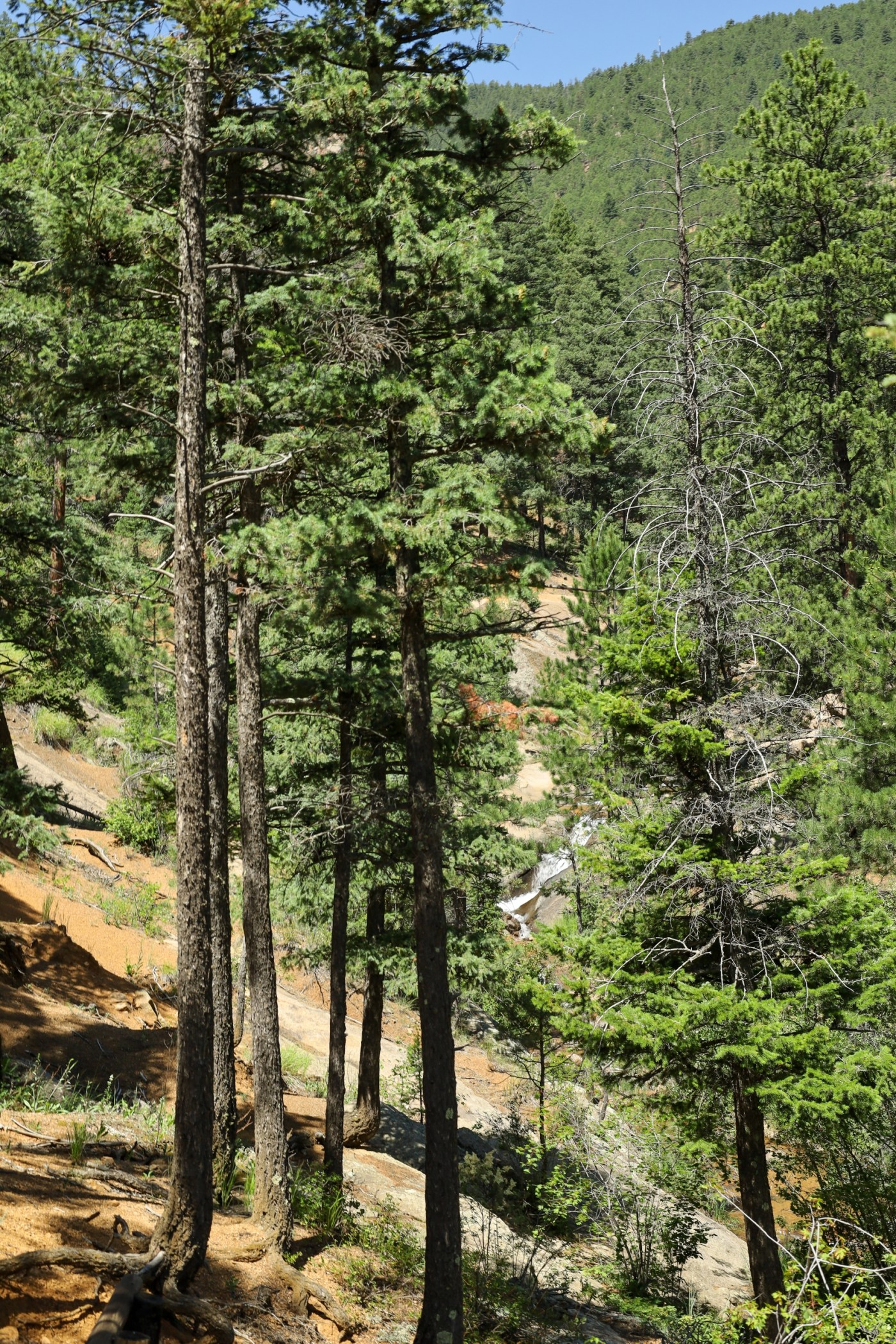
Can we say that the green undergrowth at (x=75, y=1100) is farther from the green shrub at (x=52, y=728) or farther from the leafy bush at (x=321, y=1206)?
the green shrub at (x=52, y=728)

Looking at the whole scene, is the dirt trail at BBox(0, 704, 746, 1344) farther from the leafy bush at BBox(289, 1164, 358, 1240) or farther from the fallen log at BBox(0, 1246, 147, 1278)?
the leafy bush at BBox(289, 1164, 358, 1240)

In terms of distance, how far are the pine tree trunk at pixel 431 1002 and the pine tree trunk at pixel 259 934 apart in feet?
5.10

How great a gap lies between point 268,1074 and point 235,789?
29.4 ft

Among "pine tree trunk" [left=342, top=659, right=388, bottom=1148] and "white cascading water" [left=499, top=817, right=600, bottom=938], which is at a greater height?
"pine tree trunk" [left=342, top=659, right=388, bottom=1148]

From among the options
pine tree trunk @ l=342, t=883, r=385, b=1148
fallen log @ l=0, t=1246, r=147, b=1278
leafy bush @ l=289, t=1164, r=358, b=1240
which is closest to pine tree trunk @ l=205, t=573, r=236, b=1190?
leafy bush @ l=289, t=1164, r=358, b=1240

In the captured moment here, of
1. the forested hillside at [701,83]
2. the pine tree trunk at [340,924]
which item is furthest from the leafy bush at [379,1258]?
→ the forested hillside at [701,83]

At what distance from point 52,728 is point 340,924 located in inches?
649

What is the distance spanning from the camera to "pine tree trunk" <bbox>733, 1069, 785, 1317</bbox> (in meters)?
9.05

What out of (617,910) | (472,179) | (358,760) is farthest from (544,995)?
(472,179)

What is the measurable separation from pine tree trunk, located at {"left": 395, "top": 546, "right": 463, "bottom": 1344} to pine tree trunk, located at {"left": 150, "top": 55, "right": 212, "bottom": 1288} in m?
2.34

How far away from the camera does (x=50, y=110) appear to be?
7.92 m

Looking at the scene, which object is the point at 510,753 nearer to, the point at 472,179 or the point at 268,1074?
the point at 268,1074

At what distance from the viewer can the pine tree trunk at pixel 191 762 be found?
22.3 ft

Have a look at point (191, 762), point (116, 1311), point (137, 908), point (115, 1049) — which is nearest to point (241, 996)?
point (137, 908)
